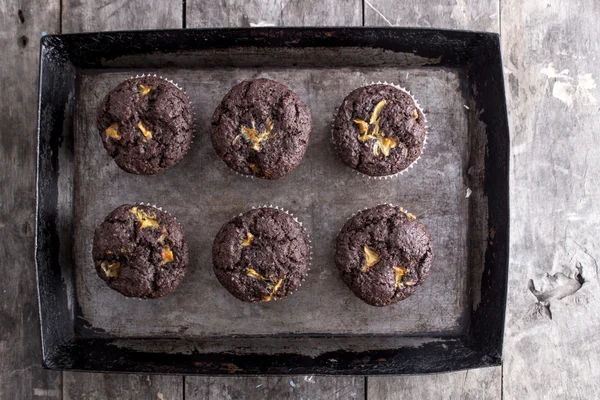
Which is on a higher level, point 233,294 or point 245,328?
point 233,294

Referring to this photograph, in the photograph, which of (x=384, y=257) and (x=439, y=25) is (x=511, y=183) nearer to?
(x=384, y=257)

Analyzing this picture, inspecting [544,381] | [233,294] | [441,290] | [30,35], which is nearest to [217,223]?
[233,294]

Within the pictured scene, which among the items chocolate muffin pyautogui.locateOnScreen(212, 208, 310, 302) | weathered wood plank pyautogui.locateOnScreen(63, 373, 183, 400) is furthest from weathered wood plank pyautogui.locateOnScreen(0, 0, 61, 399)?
chocolate muffin pyautogui.locateOnScreen(212, 208, 310, 302)

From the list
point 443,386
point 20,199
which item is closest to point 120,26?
point 20,199

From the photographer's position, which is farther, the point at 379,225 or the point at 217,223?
the point at 217,223

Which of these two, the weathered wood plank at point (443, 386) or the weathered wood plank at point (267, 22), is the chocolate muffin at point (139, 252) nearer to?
the weathered wood plank at point (267, 22)

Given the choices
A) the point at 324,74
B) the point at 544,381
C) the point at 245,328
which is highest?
the point at 324,74

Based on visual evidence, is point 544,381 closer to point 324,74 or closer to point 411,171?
point 411,171
